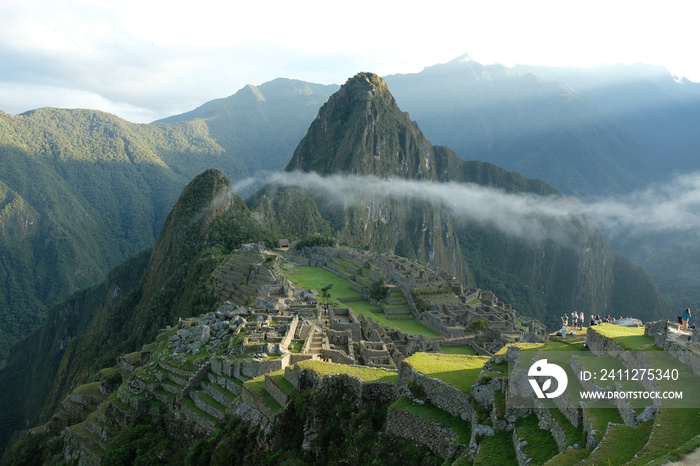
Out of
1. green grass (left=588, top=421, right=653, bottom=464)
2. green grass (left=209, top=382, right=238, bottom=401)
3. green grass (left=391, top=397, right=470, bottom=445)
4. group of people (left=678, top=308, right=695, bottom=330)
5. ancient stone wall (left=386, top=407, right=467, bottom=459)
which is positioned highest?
green grass (left=588, top=421, right=653, bottom=464)

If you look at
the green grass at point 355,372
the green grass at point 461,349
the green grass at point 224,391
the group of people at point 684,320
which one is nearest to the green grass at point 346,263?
the green grass at point 461,349

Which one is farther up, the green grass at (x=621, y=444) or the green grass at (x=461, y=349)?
the green grass at (x=621, y=444)

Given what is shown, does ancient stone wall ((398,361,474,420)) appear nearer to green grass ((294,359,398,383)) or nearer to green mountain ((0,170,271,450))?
green grass ((294,359,398,383))

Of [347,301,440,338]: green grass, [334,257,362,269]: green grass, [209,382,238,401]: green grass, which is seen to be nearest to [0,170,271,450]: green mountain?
[347,301,440,338]: green grass

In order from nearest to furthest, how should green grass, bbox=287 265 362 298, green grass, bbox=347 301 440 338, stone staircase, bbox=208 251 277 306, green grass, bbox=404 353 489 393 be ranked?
green grass, bbox=404 353 489 393
green grass, bbox=347 301 440 338
stone staircase, bbox=208 251 277 306
green grass, bbox=287 265 362 298

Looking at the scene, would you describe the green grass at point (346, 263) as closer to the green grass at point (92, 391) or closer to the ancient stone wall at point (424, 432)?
the green grass at point (92, 391)

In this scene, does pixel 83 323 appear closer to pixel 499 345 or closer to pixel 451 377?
pixel 499 345

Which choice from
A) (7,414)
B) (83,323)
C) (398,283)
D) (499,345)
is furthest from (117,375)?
(83,323)

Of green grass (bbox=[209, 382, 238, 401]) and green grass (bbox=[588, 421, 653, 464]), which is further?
green grass (bbox=[209, 382, 238, 401])

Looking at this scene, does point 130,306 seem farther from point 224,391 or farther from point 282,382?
point 282,382
